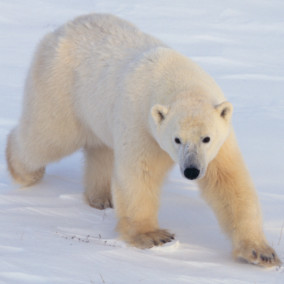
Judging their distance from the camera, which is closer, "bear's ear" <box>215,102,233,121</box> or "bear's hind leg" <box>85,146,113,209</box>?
"bear's ear" <box>215,102,233,121</box>

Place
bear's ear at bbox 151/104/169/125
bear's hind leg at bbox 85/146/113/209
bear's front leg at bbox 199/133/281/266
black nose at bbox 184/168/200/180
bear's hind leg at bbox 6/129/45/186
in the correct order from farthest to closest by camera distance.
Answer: bear's hind leg at bbox 6/129/45/186
bear's hind leg at bbox 85/146/113/209
bear's front leg at bbox 199/133/281/266
bear's ear at bbox 151/104/169/125
black nose at bbox 184/168/200/180

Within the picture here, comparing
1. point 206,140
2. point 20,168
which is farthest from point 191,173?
point 20,168

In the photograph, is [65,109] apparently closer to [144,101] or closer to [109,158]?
[109,158]

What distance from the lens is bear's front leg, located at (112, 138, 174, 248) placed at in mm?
4637

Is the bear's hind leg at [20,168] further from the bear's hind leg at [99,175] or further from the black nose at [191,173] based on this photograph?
the black nose at [191,173]

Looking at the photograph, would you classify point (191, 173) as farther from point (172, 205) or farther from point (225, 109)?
point (172, 205)

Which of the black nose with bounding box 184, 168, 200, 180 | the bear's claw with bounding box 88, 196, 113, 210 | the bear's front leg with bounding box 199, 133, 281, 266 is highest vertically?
the black nose with bounding box 184, 168, 200, 180

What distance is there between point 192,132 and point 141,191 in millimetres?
742

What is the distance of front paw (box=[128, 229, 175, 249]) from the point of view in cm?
458

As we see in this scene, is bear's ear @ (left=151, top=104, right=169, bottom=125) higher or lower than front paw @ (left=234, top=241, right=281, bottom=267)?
higher

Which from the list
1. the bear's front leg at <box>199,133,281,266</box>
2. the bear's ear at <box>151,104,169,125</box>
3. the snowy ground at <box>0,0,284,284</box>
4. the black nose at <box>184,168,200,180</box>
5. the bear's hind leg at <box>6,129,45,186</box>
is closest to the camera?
the snowy ground at <box>0,0,284,284</box>

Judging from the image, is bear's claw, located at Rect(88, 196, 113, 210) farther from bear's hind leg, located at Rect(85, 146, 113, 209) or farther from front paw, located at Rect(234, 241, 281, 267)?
front paw, located at Rect(234, 241, 281, 267)

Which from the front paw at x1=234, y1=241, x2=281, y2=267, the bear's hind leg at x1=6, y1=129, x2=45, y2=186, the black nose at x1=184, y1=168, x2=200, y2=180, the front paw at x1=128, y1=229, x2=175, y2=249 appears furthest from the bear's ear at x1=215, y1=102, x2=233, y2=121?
the bear's hind leg at x1=6, y1=129, x2=45, y2=186

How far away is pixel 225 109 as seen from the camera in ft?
14.2
